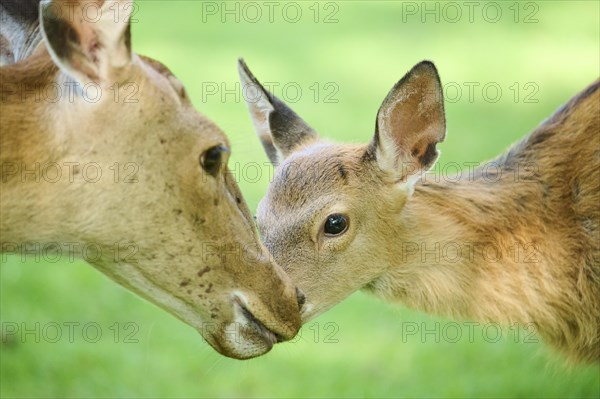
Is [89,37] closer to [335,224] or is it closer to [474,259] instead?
[335,224]

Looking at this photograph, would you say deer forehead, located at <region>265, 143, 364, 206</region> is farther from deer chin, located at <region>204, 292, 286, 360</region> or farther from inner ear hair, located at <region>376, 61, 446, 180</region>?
deer chin, located at <region>204, 292, 286, 360</region>

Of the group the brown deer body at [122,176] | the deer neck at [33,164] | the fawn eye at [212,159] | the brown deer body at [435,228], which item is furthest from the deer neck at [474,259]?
the deer neck at [33,164]

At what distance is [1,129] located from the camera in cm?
386

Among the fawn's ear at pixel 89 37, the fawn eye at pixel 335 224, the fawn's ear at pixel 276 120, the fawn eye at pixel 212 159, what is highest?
the fawn's ear at pixel 89 37

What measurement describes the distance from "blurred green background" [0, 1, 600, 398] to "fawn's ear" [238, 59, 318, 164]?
0.14 meters

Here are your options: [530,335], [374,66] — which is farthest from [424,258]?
[374,66]

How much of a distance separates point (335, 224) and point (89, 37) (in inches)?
83.1

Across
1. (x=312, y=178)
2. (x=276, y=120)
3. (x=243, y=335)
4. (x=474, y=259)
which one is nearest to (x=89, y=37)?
(x=243, y=335)

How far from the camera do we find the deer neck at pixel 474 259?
5.69 metres

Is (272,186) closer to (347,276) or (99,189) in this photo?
(347,276)

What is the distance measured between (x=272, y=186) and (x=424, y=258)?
920 mm

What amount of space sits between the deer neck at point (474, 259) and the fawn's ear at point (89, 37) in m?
2.32

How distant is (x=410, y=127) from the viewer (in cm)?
569

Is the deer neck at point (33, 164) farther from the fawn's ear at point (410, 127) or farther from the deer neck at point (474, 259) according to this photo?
the deer neck at point (474, 259)
